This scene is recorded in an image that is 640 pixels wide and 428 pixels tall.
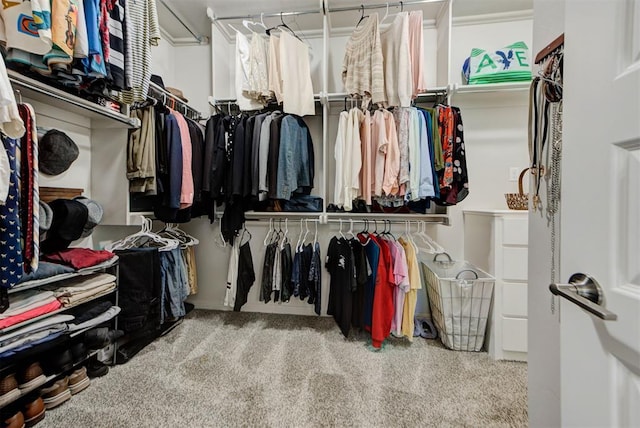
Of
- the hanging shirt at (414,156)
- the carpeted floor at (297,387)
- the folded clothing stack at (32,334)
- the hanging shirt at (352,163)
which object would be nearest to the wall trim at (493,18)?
the hanging shirt at (414,156)

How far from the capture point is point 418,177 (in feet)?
5.49

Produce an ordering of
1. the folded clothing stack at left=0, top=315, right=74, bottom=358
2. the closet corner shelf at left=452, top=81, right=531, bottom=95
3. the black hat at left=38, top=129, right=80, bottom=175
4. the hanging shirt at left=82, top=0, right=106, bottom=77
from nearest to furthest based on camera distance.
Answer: the folded clothing stack at left=0, top=315, right=74, bottom=358 < the hanging shirt at left=82, top=0, right=106, bottom=77 < the black hat at left=38, top=129, right=80, bottom=175 < the closet corner shelf at left=452, top=81, right=531, bottom=95

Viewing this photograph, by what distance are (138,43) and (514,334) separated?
2852 mm

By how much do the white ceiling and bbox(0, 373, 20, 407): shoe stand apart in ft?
8.10

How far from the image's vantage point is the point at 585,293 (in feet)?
1.58

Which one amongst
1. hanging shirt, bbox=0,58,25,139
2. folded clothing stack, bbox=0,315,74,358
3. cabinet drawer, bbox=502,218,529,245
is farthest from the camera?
cabinet drawer, bbox=502,218,529,245

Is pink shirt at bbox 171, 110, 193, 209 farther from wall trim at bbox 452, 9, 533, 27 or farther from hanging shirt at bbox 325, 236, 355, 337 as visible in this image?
wall trim at bbox 452, 9, 533, 27

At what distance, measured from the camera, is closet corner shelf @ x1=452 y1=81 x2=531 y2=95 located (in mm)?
1792

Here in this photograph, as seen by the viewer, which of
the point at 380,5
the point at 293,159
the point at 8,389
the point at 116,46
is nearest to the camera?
the point at 8,389

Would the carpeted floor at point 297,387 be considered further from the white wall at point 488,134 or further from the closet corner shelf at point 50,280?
the white wall at point 488,134

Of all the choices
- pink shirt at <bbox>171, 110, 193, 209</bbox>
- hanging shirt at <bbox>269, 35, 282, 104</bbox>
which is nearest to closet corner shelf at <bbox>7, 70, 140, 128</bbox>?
pink shirt at <bbox>171, 110, 193, 209</bbox>

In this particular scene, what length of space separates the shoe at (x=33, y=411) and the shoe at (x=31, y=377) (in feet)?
0.27

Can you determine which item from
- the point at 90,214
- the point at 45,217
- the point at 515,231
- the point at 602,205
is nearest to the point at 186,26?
the point at 90,214

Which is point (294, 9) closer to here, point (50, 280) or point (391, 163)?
point (391, 163)
